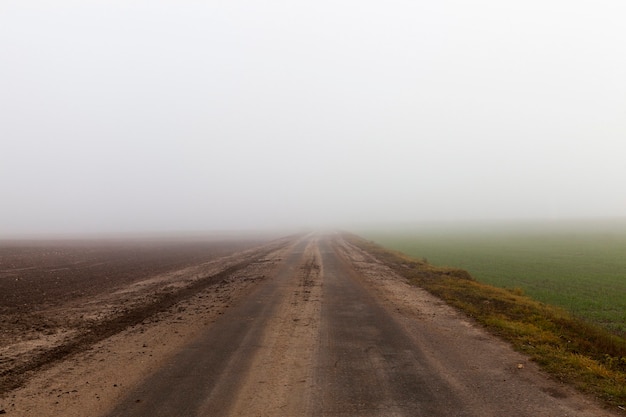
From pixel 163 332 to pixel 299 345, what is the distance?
4430 mm

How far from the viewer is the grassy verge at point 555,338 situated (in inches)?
280

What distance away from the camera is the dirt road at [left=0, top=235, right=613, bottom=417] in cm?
608

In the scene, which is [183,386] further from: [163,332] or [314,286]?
[314,286]

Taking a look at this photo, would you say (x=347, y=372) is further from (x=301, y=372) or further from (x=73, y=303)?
(x=73, y=303)

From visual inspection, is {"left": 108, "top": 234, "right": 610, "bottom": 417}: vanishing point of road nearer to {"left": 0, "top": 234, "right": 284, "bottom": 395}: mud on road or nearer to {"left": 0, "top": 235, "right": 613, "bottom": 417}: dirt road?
{"left": 0, "top": 235, "right": 613, "bottom": 417}: dirt road

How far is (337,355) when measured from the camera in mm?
8734

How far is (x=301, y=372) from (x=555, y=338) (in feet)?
23.9

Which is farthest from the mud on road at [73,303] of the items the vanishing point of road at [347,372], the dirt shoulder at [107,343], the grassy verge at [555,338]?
the grassy verge at [555,338]

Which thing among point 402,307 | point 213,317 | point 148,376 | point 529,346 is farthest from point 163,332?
point 529,346

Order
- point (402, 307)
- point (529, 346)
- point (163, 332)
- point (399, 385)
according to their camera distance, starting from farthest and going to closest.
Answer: point (402, 307)
point (163, 332)
point (529, 346)
point (399, 385)

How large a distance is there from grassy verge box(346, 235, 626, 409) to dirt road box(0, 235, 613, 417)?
0.56 m

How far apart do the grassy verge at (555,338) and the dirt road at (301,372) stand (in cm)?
56

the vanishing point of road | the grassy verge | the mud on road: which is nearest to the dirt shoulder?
the mud on road

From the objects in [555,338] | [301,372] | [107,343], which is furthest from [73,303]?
[555,338]
